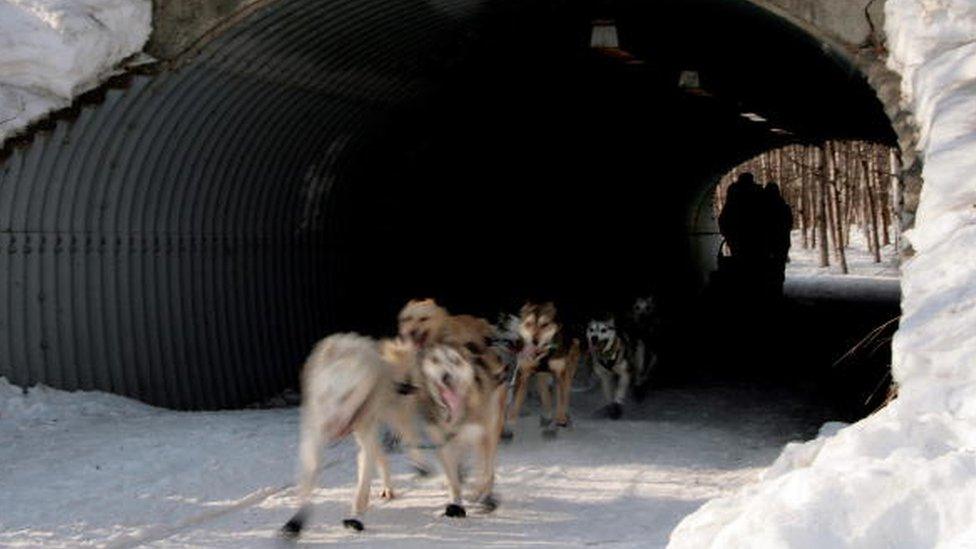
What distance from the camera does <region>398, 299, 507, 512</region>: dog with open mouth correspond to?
7562mm

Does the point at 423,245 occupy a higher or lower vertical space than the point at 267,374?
higher

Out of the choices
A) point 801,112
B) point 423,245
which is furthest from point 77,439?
point 801,112

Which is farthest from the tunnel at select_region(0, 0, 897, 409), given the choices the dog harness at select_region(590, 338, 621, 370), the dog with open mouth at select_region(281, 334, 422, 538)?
the dog with open mouth at select_region(281, 334, 422, 538)

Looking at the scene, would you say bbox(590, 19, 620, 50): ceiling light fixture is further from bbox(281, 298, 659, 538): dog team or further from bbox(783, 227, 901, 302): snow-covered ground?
bbox(783, 227, 901, 302): snow-covered ground

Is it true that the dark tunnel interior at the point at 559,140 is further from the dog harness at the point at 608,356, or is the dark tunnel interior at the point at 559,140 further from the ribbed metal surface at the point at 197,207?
the dog harness at the point at 608,356

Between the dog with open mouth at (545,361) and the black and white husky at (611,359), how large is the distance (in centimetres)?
79

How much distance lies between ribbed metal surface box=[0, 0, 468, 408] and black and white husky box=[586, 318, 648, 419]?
121 inches

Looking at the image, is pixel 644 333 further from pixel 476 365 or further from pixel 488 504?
pixel 476 365

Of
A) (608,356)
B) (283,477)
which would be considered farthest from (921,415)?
(608,356)

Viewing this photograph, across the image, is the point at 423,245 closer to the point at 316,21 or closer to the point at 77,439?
the point at 316,21

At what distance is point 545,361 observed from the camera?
34.8 ft

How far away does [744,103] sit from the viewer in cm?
1870

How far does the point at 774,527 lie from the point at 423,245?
40.7 ft

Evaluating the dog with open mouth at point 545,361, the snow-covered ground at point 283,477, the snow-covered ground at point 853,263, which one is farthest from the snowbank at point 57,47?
the snow-covered ground at point 853,263
